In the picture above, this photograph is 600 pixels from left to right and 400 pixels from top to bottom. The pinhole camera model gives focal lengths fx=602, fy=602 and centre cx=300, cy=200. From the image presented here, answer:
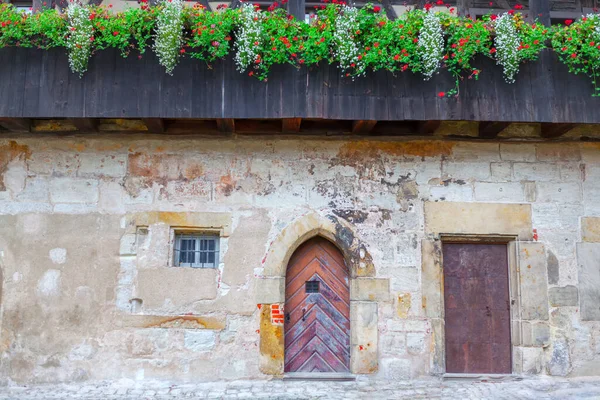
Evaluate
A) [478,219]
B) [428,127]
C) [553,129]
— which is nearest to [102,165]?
[428,127]

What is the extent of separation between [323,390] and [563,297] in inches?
107

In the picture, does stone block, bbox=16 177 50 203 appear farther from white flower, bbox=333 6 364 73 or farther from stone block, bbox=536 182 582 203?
stone block, bbox=536 182 582 203

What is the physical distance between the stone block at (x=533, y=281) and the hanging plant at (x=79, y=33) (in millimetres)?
4896

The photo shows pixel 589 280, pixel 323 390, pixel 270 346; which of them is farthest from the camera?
pixel 589 280

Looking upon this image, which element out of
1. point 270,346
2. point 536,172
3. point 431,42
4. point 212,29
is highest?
point 212,29

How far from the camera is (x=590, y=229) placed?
6520mm

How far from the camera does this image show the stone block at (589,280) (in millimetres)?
6359

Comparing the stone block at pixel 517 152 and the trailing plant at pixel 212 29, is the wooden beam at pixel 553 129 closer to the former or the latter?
the stone block at pixel 517 152

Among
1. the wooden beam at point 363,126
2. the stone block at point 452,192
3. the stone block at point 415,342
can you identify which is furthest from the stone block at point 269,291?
the stone block at point 452,192

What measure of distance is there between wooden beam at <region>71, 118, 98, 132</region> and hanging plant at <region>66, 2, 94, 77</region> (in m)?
0.56

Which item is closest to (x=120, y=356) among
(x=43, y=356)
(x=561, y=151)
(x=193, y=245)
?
(x=43, y=356)

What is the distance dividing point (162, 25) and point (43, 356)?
3.55 meters

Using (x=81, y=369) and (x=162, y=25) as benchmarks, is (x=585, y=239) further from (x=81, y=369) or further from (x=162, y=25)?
(x=81, y=369)

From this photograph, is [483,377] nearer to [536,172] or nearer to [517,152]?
[536,172]
